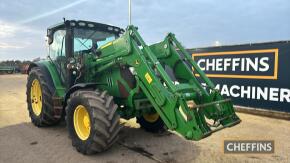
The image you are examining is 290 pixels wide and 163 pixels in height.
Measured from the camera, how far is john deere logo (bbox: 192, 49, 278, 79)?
8154 millimetres

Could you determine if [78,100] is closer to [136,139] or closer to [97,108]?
[97,108]

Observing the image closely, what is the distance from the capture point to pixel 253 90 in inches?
335

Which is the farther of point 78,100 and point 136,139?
point 136,139

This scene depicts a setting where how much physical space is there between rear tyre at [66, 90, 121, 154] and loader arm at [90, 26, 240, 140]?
663 millimetres

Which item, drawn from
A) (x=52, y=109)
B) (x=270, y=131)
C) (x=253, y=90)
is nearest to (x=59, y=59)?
(x=52, y=109)

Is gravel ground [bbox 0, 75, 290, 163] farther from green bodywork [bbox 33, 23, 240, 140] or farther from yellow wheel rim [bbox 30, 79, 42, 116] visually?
green bodywork [bbox 33, 23, 240, 140]

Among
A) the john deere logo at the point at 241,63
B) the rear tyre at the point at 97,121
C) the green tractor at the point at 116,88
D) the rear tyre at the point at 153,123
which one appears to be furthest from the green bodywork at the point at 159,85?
the john deere logo at the point at 241,63

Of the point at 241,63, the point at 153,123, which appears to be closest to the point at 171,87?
the point at 153,123

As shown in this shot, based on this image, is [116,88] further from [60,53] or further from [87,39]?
[60,53]

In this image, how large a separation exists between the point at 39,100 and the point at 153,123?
3132mm

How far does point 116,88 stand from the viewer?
510cm

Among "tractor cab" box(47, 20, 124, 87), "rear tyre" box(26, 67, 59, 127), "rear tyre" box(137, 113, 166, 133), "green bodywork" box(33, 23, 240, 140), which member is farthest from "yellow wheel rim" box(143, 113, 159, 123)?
"rear tyre" box(26, 67, 59, 127)

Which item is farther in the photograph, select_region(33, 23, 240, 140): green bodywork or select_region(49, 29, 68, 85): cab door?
select_region(49, 29, 68, 85): cab door

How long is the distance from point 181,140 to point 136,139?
95 centimetres
